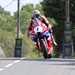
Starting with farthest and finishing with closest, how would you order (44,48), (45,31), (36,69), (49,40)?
(49,40), (44,48), (45,31), (36,69)

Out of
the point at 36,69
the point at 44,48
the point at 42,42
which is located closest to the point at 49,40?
the point at 42,42

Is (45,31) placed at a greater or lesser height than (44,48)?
greater

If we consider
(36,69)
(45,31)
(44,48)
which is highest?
(45,31)

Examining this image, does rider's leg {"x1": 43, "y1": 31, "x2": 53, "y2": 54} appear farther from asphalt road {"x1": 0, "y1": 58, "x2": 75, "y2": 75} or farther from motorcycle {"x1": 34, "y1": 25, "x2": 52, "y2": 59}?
asphalt road {"x1": 0, "y1": 58, "x2": 75, "y2": 75}

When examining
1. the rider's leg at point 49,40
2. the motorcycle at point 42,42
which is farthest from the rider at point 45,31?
the motorcycle at point 42,42

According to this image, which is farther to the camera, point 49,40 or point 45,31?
A: point 49,40

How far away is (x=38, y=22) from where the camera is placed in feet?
86.4

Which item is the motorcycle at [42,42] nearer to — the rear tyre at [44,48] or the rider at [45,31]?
the rear tyre at [44,48]

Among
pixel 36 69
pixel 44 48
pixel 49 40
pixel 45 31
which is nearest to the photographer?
pixel 36 69

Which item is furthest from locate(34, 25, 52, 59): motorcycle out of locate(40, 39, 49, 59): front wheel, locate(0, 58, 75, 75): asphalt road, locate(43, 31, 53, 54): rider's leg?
locate(0, 58, 75, 75): asphalt road

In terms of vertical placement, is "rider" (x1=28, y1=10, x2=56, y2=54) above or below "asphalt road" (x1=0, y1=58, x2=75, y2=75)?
above

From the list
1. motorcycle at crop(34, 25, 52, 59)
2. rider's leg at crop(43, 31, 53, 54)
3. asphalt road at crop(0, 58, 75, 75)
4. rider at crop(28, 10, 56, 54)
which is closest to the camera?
asphalt road at crop(0, 58, 75, 75)

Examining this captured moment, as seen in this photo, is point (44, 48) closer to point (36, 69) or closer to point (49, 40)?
point (49, 40)

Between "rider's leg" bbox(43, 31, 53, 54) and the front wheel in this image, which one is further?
"rider's leg" bbox(43, 31, 53, 54)
